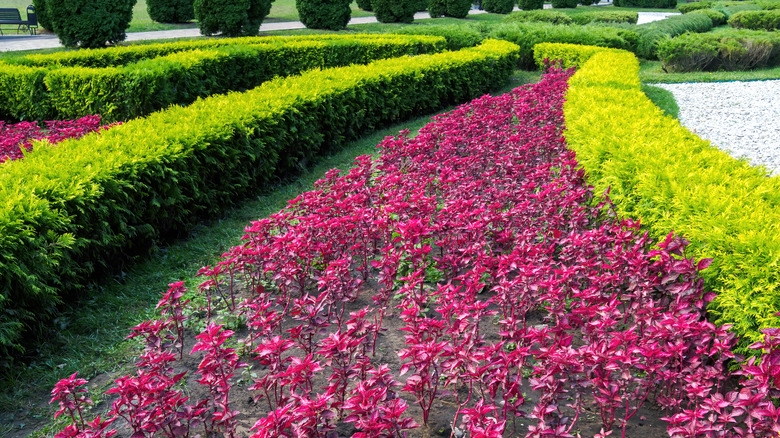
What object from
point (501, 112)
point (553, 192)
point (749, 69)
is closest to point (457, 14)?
point (749, 69)

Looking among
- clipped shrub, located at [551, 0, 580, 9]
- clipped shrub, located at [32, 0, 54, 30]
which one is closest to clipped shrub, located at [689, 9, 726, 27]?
clipped shrub, located at [551, 0, 580, 9]

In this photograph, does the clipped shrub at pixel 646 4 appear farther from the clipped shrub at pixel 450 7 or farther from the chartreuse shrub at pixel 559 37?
the chartreuse shrub at pixel 559 37

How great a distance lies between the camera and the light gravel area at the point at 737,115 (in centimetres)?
818

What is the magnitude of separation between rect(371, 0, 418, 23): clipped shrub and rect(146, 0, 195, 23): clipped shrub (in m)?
9.19

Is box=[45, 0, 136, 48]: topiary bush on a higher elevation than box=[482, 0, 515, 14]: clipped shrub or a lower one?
lower

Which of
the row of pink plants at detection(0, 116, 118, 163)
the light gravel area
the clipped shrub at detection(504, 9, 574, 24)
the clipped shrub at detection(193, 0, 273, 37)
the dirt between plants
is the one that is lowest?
the dirt between plants

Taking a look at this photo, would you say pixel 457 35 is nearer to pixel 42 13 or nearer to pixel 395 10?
pixel 395 10

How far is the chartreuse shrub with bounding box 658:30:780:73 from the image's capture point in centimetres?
1588

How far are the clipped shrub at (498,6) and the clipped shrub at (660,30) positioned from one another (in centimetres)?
1256

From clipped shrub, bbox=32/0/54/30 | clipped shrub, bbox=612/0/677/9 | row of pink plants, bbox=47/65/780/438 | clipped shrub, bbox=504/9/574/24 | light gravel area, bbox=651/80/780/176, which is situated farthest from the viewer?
clipped shrub, bbox=612/0/677/9

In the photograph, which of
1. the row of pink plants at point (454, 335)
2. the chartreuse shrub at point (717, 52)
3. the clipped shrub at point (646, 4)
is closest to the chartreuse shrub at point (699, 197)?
the row of pink plants at point (454, 335)

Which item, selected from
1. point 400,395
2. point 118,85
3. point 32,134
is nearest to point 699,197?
point 400,395

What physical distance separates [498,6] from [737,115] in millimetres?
30214

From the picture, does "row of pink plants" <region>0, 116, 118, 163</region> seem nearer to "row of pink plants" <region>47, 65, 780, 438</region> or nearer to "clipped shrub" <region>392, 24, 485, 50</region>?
"row of pink plants" <region>47, 65, 780, 438</region>
